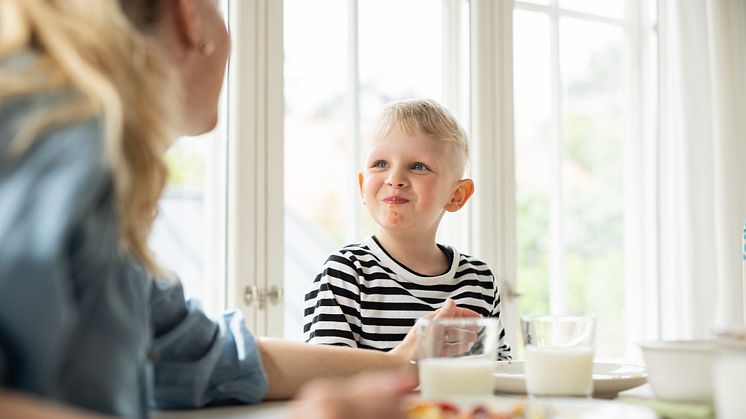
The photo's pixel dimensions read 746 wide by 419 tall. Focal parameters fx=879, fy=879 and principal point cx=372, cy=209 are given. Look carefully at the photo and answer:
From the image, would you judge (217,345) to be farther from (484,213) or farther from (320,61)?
(484,213)

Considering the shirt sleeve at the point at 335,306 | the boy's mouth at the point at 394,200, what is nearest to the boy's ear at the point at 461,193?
the boy's mouth at the point at 394,200

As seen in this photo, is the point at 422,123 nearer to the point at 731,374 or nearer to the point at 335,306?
the point at 335,306

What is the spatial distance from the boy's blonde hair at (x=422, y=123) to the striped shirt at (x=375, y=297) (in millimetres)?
270

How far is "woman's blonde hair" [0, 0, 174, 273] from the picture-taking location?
0.62m

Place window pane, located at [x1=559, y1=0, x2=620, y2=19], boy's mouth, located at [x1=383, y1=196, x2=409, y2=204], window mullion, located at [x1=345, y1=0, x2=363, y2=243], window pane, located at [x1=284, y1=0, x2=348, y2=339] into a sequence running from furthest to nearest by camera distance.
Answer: window pane, located at [x1=559, y1=0, x2=620, y2=19] → window mullion, located at [x1=345, y1=0, x2=363, y2=243] → window pane, located at [x1=284, y1=0, x2=348, y2=339] → boy's mouth, located at [x1=383, y1=196, x2=409, y2=204]

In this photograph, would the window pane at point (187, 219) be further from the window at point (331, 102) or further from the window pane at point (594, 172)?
the window pane at point (594, 172)

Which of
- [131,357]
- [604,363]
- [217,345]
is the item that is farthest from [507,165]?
[131,357]

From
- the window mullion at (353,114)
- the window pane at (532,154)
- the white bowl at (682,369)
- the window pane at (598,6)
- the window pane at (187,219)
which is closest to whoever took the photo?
the white bowl at (682,369)

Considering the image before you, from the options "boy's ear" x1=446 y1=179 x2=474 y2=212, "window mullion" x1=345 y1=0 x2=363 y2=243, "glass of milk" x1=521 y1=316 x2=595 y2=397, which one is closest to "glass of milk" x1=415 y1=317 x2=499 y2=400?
"glass of milk" x1=521 y1=316 x2=595 y2=397

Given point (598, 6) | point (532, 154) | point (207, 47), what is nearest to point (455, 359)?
point (207, 47)

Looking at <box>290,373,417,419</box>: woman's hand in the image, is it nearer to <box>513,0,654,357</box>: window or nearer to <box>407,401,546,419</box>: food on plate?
<box>407,401,546,419</box>: food on plate

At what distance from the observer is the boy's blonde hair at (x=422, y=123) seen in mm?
2020

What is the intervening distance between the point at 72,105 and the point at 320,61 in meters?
2.26

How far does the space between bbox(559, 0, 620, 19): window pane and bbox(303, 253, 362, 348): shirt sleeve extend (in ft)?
6.45
